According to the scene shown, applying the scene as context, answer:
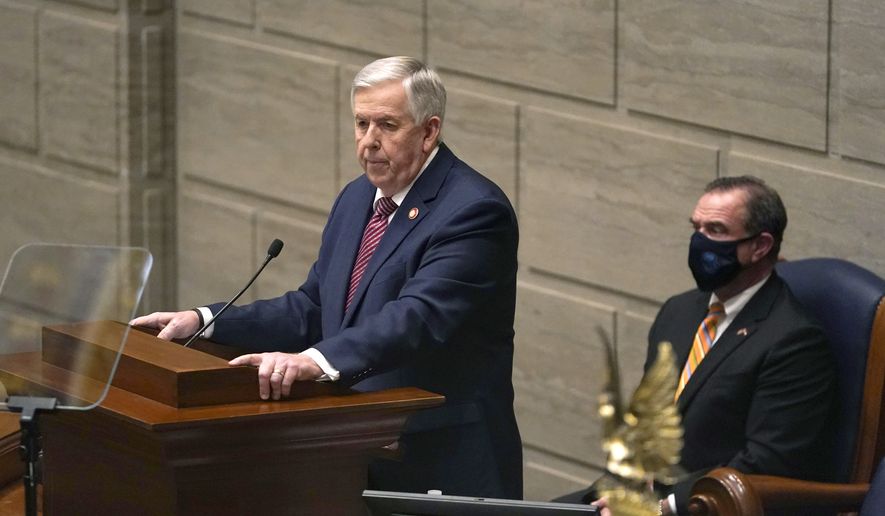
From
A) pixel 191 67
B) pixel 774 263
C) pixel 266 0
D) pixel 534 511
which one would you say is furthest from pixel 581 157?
pixel 534 511

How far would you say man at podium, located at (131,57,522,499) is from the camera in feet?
11.0

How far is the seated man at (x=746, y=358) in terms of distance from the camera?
4.15m

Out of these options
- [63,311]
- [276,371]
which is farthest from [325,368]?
[63,311]

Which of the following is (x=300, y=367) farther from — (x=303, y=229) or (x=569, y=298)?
(x=303, y=229)

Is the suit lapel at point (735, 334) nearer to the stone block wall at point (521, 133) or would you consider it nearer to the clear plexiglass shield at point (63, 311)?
the stone block wall at point (521, 133)

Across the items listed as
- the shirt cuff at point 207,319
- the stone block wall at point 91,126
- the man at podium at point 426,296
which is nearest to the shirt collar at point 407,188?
the man at podium at point 426,296

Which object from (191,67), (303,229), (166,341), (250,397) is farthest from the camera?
(191,67)

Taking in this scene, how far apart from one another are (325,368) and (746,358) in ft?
5.12

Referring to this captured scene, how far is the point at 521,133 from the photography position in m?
5.72

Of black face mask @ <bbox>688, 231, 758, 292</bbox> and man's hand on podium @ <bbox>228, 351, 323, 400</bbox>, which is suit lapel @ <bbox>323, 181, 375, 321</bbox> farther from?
black face mask @ <bbox>688, 231, 758, 292</bbox>

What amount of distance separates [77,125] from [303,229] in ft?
4.61

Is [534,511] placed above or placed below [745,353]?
above

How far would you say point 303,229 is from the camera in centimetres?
660

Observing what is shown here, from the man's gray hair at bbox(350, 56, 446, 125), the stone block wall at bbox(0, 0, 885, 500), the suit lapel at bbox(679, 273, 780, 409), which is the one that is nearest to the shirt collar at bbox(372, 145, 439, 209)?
the man's gray hair at bbox(350, 56, 446, 125)
